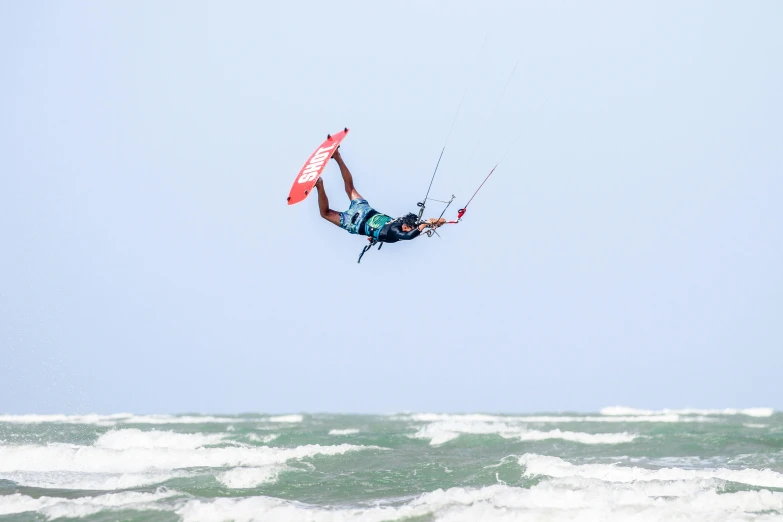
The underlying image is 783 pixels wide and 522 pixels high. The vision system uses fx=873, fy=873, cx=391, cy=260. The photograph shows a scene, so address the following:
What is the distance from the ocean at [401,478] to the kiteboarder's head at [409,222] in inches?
117

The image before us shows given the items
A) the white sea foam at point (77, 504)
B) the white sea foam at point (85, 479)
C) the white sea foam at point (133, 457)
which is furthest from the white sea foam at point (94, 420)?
the white sea foam at point (77, 504)

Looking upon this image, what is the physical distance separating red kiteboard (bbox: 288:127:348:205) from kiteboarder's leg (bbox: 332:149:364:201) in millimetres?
127

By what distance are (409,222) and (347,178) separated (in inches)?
53.7

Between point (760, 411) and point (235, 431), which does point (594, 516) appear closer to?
point (235, 431)

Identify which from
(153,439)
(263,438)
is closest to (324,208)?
(263,438)

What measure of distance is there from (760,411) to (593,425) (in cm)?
1677

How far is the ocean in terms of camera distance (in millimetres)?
9156

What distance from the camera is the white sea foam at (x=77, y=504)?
923 cm

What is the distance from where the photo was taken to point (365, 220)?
9.84 metres

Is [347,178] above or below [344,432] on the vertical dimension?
above

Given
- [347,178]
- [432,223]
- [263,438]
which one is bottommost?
[263,438]

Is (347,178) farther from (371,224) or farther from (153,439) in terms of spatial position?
(153,439)

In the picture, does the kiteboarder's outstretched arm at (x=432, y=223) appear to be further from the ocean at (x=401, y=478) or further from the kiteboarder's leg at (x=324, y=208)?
the ocean at (x=401, y=478)

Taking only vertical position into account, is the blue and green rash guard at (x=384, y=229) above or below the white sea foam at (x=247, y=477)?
above
